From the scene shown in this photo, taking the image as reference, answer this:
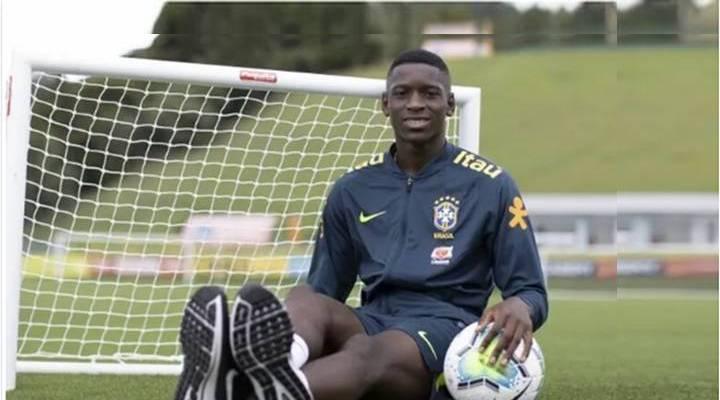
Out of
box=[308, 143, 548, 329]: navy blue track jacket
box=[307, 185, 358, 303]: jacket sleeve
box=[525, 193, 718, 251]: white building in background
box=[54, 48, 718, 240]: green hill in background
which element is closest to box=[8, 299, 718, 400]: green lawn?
box=[307, 185, 358, 303]: jacket sleeve

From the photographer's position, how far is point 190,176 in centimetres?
683

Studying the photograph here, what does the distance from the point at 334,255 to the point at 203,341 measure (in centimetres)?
117

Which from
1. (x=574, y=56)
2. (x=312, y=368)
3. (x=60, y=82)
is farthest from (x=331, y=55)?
(x=312, y=368)

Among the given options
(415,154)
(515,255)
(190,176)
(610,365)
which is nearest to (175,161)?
(190,176)

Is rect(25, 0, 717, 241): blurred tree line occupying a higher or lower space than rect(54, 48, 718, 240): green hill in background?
higher

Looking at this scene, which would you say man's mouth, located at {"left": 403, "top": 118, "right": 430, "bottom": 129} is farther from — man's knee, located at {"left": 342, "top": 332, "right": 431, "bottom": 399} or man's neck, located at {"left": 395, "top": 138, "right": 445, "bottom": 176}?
man's knee, located at {"left": 342, "top": 332, "right": 431, "bottom": 399}

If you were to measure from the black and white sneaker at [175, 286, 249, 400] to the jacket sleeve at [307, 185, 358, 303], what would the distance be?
1.04m

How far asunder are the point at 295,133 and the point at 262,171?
1.33 ft

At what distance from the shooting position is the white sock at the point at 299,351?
2.99m

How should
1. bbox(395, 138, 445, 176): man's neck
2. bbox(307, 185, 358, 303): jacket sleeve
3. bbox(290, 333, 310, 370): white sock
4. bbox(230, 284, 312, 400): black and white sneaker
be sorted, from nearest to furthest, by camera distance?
bbox(230, 284, 312, 400): black and white sneaker < bbox(290, 333, 310, 370): white sock < bbox(395, 138, 445, 176): man's neck < bbox(307, 185, 358, 303): jacket sleeve

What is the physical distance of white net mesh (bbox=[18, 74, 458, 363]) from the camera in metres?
6.06

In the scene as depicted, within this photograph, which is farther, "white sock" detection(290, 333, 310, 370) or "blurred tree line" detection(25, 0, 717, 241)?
"blurred tree line" detection(25, 0, 717, 241)

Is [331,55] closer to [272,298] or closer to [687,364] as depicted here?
[687,364]

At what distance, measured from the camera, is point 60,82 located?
5836mm
